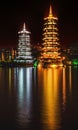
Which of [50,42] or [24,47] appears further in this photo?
[24,47]

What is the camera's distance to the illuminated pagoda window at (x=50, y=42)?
14050 cm

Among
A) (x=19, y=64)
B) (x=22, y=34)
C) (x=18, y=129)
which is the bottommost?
(x=18, y=129)

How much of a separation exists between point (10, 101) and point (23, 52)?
134 m

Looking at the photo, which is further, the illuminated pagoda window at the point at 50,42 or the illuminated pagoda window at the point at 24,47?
the illuminated pagoda window at the point at 24,47

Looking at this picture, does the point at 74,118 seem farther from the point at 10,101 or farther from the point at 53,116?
the point at 10,101

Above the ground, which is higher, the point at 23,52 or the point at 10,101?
the point at 23,52

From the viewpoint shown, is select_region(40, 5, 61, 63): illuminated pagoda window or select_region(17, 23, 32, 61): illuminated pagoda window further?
select_region(17, 23, 32, 61): illuminated pagoda window

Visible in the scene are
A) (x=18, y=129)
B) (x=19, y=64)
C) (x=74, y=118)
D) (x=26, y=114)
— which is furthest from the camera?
(x=19, y=64)

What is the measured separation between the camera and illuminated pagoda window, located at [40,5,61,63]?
461 feet

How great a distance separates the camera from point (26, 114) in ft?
64.2

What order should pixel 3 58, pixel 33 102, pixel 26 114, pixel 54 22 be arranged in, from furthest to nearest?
1. pixel 3 58
2. pixel 54 22
3. pixel 33 102
4. pixel 26 114

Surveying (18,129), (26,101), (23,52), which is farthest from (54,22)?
(18,129)

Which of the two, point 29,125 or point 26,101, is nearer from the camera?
point 29,125

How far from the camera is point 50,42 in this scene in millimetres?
140500
